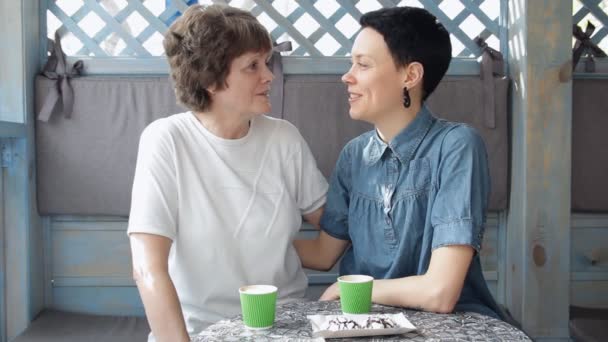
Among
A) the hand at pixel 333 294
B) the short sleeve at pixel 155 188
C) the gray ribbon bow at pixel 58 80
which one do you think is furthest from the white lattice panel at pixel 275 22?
the hand at pixel 333 294

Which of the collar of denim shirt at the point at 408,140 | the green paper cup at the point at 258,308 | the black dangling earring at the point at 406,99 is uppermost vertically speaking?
the black dangling earring at the point at 406,99

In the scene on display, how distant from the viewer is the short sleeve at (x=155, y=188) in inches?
47.5

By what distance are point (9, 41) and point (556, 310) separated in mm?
1812

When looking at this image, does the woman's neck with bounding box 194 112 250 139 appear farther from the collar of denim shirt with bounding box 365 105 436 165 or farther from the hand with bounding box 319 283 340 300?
the hand with bounding box 319 283 340 300

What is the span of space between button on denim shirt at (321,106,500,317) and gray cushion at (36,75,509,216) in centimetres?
51

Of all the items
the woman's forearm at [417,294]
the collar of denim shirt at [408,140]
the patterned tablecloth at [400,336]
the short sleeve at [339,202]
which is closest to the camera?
the patterned tablecloth at [400,336]

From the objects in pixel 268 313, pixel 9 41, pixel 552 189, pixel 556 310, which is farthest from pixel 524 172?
pixel 9 41

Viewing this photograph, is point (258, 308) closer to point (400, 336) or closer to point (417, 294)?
point (400, 336)

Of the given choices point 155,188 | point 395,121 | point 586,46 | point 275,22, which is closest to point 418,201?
point 395,121

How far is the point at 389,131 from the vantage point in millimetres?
1364

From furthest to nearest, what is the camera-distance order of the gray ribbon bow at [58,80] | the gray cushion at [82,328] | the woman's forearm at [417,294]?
the gray ribbon bow at [58,80] → the gray cushion at [82,328] → the woman's forearm at [417,294]

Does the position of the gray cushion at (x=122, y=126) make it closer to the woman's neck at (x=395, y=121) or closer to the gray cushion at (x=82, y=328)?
the gray cushion at (x=82, y=328)

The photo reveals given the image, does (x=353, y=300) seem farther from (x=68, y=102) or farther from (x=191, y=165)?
(x=68, y=102)

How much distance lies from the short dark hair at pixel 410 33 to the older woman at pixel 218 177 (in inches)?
10.3
